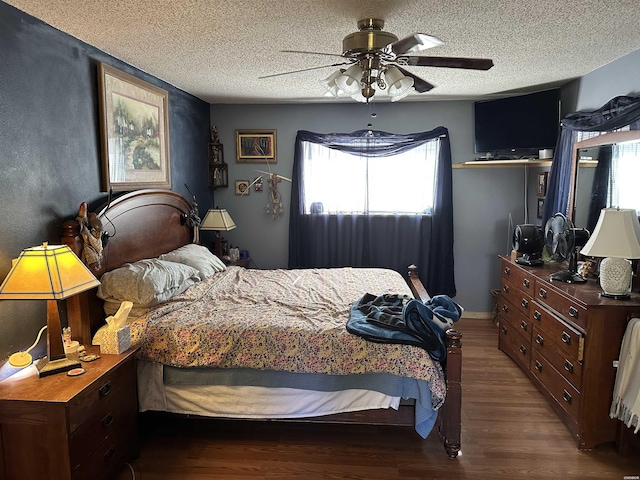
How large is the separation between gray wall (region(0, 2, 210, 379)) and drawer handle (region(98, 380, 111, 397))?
1.57 ft

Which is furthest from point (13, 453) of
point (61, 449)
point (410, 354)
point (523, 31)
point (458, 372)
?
point (523, 31)

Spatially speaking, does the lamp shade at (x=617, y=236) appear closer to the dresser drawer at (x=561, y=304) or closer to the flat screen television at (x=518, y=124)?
the dresser drawer at (x=561, y=304)

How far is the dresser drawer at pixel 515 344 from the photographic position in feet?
11.3

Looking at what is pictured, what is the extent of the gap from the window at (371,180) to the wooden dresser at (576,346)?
176 centimetres

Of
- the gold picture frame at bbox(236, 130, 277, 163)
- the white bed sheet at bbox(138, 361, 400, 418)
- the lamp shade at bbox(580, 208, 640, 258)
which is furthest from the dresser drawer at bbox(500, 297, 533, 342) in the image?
the gold picture frame at bbox(236, 130, 277, 163)

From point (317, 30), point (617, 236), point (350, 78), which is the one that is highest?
point (317, 30)

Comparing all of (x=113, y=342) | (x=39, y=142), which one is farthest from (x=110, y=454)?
(x=39, y=142)

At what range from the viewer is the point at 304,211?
16.5 feet

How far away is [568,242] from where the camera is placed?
3.15 metres

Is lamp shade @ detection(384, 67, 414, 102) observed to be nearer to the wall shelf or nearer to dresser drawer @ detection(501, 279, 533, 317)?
dresser drawer @ detection(501, 279, 533, 317)

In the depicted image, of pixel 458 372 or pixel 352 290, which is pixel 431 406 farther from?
pixel 352 290

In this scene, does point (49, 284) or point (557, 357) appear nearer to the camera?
point (49, 284)

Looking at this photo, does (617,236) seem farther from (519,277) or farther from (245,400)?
(245,400)

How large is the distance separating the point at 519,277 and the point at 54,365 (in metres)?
3.25
